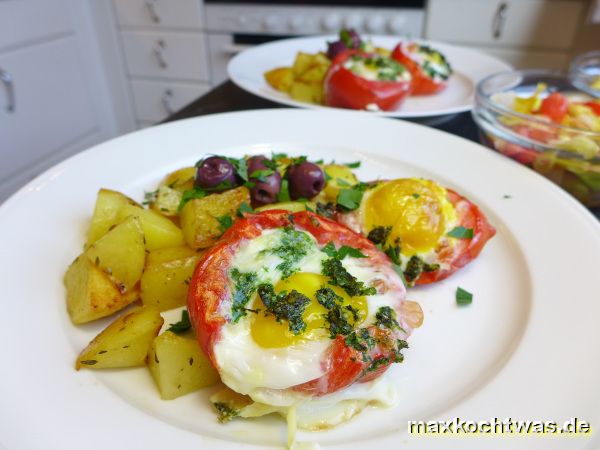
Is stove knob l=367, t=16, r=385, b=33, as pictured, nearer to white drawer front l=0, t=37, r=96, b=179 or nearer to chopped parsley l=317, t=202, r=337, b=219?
white drawer front l=0, t=37, r=96, b=179

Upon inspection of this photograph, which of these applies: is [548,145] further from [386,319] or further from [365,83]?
[386,319]

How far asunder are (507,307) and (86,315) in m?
0.97

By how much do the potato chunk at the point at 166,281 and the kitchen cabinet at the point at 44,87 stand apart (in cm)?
277

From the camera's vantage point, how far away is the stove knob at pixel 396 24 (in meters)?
3.47

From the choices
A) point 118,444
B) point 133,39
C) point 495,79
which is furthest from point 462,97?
point 133,39

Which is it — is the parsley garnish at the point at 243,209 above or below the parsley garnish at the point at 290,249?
below

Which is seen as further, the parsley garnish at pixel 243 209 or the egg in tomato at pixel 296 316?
the parsley garnish at pixel 243 209

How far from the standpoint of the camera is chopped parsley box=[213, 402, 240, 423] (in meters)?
0.89

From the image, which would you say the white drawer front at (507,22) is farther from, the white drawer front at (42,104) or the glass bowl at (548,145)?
the white drawer front at (42,104)

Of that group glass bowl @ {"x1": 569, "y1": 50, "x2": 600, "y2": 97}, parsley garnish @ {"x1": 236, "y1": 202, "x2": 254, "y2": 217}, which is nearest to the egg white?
parsley garnish @ {"x1": 236, "y1": 202, "x2": 254, "y2": 217}

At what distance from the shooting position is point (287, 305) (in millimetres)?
909

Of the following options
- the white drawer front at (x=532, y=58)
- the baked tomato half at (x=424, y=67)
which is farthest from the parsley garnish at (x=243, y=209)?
the white drawer front at (x=532, y=58)

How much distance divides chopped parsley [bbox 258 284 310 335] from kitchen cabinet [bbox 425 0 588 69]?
10.2 ft

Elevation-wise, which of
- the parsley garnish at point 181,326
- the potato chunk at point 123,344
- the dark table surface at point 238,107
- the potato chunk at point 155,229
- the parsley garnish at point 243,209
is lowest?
the dark table surface at point 238,107
